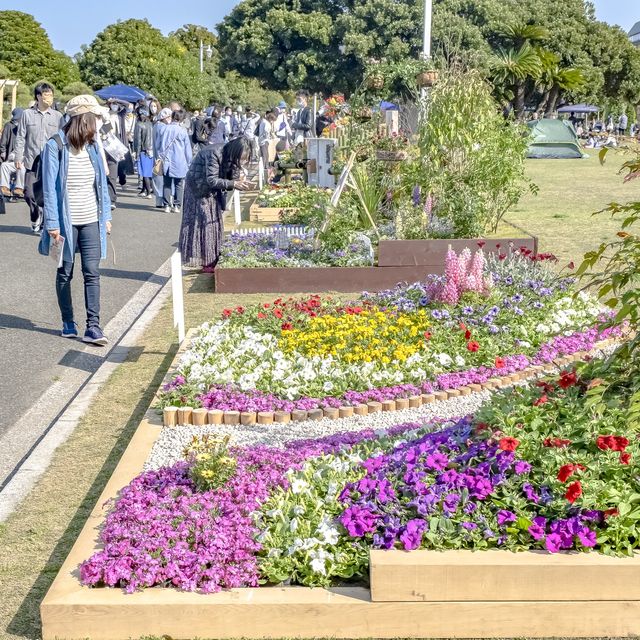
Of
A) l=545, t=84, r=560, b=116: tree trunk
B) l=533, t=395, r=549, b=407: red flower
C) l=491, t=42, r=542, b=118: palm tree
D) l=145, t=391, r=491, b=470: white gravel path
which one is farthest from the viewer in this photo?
l=545, t=84, r=560, b=116: tree trunk

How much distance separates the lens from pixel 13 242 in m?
13.9

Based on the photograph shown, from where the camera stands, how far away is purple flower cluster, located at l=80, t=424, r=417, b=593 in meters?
3.76

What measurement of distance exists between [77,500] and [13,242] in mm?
9756

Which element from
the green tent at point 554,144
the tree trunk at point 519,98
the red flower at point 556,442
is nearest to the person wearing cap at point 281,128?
the green tent at point 554,144

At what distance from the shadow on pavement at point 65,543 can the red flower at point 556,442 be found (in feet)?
7.20

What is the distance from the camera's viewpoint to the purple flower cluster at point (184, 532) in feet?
12.3

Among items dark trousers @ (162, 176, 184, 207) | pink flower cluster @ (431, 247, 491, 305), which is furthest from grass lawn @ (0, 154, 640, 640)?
dark trousers @ (162, 176, 184, 207)

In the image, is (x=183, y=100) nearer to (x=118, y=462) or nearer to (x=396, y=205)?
(x=396, y=205)

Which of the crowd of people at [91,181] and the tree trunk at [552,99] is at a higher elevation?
the tree trunk at [552,99]

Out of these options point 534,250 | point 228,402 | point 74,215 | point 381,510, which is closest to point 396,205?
point 534,250

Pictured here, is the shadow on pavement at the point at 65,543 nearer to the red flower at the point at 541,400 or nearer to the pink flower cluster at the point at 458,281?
the red flower at the point at 541,400

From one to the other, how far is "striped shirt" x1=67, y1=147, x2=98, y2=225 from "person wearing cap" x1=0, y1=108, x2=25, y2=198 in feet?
24.5

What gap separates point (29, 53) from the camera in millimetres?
49375

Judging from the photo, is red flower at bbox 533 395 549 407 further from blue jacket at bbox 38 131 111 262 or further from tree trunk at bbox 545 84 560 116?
tree trunk at bbox 545 84 560 116
